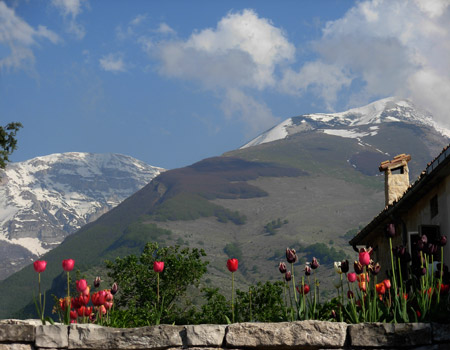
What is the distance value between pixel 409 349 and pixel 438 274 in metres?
2.11

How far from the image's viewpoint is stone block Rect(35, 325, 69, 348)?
7984 millimetres

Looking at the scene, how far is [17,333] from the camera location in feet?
26.4

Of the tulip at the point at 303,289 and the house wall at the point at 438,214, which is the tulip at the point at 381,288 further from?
the house wall at the point at 438,214

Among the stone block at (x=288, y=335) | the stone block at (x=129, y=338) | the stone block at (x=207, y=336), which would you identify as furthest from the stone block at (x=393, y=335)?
the stone block at (x=129, y=338)

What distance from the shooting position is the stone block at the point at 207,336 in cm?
775

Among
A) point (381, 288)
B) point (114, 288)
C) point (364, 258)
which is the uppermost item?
point (364, 258)

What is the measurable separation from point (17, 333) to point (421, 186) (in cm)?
1376

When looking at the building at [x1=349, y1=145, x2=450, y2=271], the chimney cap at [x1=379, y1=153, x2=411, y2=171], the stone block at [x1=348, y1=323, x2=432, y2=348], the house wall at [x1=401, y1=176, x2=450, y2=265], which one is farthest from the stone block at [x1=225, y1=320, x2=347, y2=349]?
the chimney cap at [x1=379, y1=153, x2=411, y2=171]

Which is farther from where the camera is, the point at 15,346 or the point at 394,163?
the point at 394,163

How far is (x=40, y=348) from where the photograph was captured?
8.02 meters

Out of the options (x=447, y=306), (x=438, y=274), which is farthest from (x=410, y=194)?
(x=447, y=306)

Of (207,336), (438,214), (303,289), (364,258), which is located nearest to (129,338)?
(207,336)

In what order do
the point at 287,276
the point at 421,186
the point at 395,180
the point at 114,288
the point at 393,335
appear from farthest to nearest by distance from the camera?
the point at 395,180 < the point at 421,186 < the point at 114,288 < the point at 287,276 < the point at 393,335

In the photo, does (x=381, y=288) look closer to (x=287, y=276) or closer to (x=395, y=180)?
(x=287, y=276)
